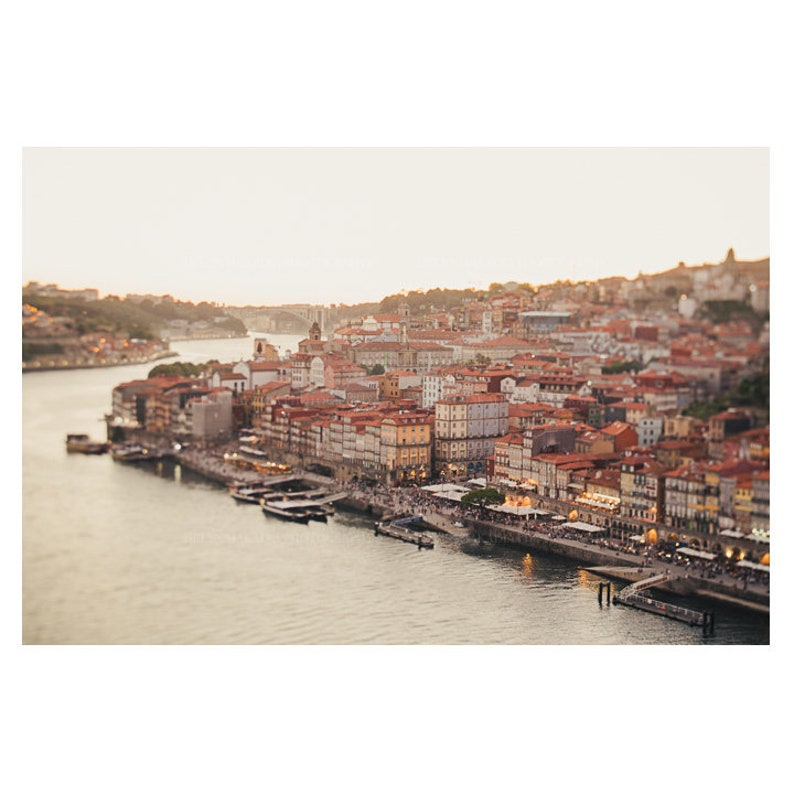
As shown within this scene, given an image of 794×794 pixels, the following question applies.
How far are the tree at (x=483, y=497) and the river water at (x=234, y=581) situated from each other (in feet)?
1.63

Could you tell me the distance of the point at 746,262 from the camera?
7543 millimetres

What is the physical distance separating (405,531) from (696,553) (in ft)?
7.52

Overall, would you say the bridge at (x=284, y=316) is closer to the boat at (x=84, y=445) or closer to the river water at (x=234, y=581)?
the river water at (x=234, y=581)

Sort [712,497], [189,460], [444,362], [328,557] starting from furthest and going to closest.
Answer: [189,460], [444,362], [328,557], [712,497]

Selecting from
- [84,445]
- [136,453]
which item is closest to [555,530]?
[136,453]

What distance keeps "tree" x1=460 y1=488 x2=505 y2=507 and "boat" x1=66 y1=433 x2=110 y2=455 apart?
2.87m

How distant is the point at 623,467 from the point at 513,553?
42.8 inches

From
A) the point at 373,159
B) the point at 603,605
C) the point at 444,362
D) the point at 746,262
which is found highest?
the point at 373,159

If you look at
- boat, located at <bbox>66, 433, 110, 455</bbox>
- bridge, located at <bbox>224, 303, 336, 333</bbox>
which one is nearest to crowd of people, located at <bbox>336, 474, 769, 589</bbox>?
bridge, located at <bbox>224, 303, 336, 333</bbox>

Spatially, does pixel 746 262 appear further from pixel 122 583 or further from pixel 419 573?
pixel 122 583

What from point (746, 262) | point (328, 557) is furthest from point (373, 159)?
point (328, 557)

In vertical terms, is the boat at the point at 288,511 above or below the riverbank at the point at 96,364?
below

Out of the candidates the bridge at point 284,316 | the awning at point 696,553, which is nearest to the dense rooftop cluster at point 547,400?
the awning at point 696,553

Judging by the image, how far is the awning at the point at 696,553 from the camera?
27.2 ft
